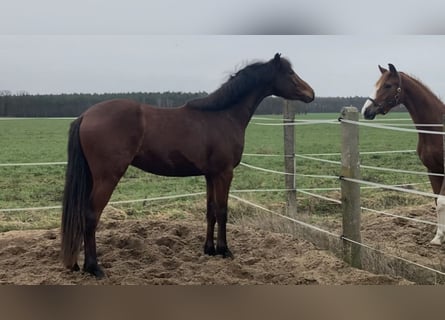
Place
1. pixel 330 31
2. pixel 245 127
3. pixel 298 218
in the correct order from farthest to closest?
pixel 298 218
pixel 245 127
pixel 330 31

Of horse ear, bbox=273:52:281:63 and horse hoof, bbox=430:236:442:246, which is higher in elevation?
horse ear, bbox=273:52:281:63

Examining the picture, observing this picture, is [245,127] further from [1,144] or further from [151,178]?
[1,144]

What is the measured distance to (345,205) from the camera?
2.59m

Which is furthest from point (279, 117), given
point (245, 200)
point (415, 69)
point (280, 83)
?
point (415, 69)

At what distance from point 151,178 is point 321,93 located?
0.91 meters

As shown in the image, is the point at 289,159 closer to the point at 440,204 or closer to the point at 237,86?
the point at 237,86

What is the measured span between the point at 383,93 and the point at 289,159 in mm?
566

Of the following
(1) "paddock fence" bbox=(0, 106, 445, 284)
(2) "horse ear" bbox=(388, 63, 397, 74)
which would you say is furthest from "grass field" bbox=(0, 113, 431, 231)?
(2) "horse ear" bbox=(388, 63, 397, 74)

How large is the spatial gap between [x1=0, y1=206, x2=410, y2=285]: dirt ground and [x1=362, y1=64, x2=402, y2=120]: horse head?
0.76 meters

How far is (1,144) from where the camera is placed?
2354 mm

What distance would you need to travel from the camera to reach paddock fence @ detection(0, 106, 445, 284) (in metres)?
2.42

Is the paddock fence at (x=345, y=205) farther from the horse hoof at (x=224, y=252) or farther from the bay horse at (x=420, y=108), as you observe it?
the horse hoof at (x=224, y=252)

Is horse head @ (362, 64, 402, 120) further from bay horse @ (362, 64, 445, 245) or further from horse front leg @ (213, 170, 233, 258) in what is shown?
horse front leg @ (213, 170, 233, 258)

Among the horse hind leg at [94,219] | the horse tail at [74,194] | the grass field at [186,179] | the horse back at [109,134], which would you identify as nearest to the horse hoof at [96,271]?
the horse hind leg at [94,219]
